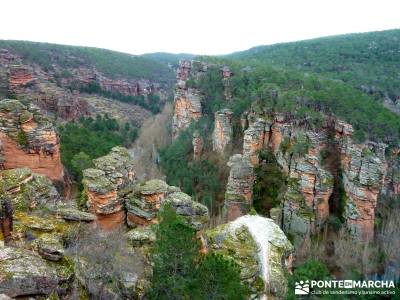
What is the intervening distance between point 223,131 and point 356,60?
1580 inches

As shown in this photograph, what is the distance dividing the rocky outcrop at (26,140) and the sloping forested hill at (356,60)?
46.9 metres

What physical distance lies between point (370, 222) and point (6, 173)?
91.6 ft

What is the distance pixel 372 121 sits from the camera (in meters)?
37.4

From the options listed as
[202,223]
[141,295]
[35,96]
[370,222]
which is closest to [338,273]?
[370,222]

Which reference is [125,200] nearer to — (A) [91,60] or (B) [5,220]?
(B) [5,220]

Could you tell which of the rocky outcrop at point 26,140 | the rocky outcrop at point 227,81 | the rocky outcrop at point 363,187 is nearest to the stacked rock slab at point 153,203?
the rocky outcrop at point 26,140

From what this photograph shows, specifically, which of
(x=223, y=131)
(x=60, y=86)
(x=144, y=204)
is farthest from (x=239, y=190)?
(x=60, y=86)

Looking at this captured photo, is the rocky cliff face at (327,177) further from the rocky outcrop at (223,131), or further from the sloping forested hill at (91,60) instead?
the sloping forested hill at (91,60)

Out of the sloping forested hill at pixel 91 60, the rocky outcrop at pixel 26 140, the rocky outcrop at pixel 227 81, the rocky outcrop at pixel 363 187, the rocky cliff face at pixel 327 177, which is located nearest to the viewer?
the rocky outcrop at pixel 26 140

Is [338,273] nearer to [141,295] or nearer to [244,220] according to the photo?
[244,220]

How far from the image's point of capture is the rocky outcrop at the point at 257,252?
15484mm

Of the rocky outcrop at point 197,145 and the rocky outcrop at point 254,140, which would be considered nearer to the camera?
the rocky outcrop at point 254,140

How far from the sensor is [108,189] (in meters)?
18.7

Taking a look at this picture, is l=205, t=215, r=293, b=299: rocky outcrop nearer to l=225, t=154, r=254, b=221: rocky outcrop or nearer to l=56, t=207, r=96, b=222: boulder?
l=56, t=207, r=96, b=222: boulder
